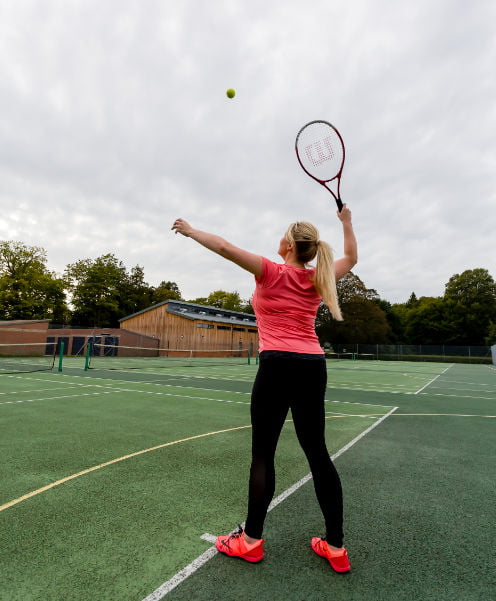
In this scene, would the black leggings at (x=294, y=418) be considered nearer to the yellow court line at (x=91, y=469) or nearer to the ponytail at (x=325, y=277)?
the ponytail at (x=325, y=277)

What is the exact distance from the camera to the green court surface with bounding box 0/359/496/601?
2352 millimetres

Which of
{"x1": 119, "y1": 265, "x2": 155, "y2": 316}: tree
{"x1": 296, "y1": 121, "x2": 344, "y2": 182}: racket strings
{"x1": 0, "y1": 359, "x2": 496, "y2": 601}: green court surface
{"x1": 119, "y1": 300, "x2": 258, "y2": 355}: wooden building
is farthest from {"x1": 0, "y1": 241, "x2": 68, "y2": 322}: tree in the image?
{"x1": 296, "y1": 121, "x2": 344, "y2": 182}: racket strings

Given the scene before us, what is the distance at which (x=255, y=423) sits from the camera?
7.95 feet

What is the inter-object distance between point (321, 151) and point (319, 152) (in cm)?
2

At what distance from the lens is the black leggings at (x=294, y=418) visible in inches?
94.2

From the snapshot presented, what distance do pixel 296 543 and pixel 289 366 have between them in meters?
1.51

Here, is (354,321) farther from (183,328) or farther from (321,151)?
(321,151)

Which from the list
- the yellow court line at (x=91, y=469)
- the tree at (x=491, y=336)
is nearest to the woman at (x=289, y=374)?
the yellow court line at (x=91, y=469)

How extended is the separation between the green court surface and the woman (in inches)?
11.7

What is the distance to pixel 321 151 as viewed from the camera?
13.5 ft

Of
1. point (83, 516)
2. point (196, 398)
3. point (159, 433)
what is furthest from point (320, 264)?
point (196, 398)

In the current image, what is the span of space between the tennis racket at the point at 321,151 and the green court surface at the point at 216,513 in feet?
10.8

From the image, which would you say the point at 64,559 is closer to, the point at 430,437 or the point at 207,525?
the point at 207,525

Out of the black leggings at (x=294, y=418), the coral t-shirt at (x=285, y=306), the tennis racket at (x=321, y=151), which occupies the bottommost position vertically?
the black leggings at (x=294, y=418)
